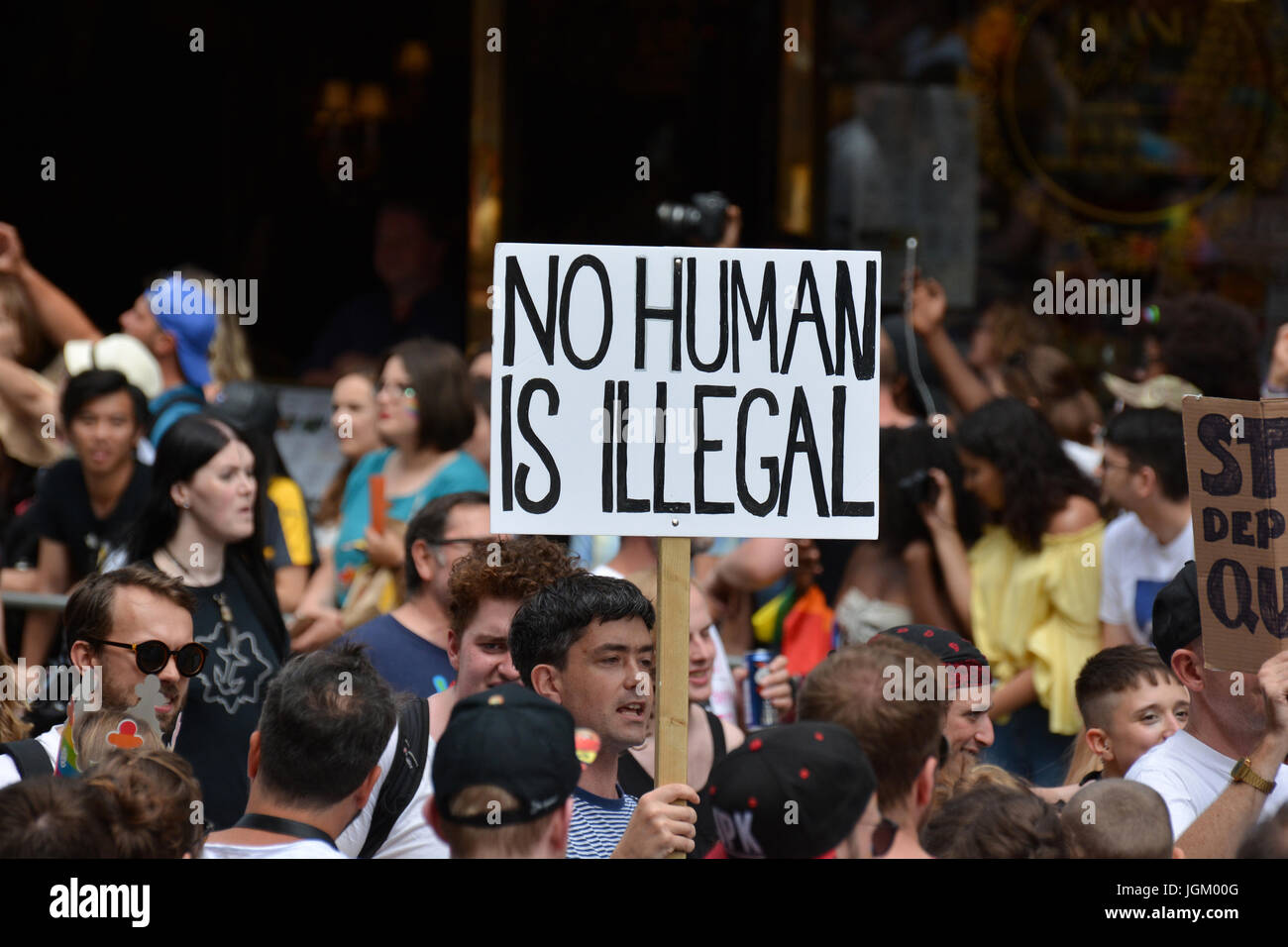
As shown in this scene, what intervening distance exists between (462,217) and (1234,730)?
5.79 meters

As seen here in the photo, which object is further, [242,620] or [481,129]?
[481,129]

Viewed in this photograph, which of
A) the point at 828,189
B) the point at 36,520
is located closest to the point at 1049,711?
the point at 36,520

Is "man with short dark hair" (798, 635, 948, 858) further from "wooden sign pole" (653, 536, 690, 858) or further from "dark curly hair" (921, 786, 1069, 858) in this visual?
"wooden sign pole" (653, 536, 690, 858)

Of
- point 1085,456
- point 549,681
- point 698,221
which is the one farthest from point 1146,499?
point 549,681

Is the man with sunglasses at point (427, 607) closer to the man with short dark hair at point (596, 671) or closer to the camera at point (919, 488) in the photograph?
the man with short dark hair at point (596, 671)

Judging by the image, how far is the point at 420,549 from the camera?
3824 millimetres

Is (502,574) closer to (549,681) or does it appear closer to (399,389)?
(549,681)

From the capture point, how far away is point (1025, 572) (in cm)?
470

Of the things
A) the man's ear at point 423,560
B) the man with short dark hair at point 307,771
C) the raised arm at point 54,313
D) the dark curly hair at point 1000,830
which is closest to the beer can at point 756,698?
the man's ear at point 423,560

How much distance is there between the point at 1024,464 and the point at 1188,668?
1698mm

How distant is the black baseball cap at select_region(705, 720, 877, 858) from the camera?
7.87ft

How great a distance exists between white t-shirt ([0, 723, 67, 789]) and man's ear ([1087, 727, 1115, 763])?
1.94 metres

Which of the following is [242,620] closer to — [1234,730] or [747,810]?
[747,810]

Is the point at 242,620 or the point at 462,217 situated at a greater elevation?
the point at 462,217
